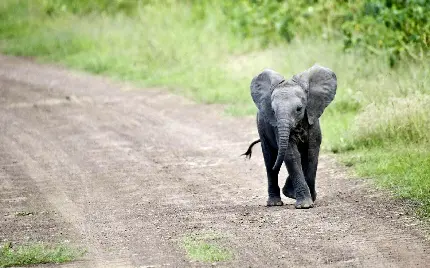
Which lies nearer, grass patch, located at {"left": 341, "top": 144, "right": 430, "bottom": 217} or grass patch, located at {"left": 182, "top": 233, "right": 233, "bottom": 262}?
grass patch, located at {"left": 182, "top": 233, "right": 233, "bottom": 262}

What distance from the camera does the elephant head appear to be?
30.3ft

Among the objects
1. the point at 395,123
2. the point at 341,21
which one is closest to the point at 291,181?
the point at 395,123

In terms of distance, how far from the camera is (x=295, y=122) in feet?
30.7

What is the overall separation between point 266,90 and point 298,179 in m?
0.91

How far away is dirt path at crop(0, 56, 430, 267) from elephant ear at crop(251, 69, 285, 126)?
895mm

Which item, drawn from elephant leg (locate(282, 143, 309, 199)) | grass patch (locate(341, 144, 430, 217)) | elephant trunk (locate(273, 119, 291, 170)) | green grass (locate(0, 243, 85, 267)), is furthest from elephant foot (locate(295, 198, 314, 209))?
green grass (locate(0, 243, 85, 267))

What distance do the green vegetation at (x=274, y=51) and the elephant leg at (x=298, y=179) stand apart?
101 centimetres

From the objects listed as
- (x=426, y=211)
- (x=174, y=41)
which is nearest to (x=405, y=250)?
→ (x=426, y=211)

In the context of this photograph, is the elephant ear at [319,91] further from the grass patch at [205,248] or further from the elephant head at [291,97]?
the grass patch at [205,248]

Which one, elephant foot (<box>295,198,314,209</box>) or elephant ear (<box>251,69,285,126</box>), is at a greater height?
elephant ear (<box>251,69,285,126</box>)

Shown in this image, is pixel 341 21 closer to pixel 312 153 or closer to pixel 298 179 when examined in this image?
pixel 312 153

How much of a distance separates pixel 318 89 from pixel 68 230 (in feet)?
8.71

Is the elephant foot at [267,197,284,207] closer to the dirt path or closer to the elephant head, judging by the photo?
the dirt path

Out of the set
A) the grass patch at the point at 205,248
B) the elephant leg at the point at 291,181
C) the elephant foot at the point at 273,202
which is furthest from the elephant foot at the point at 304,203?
the grass patch at the point at 205,248
